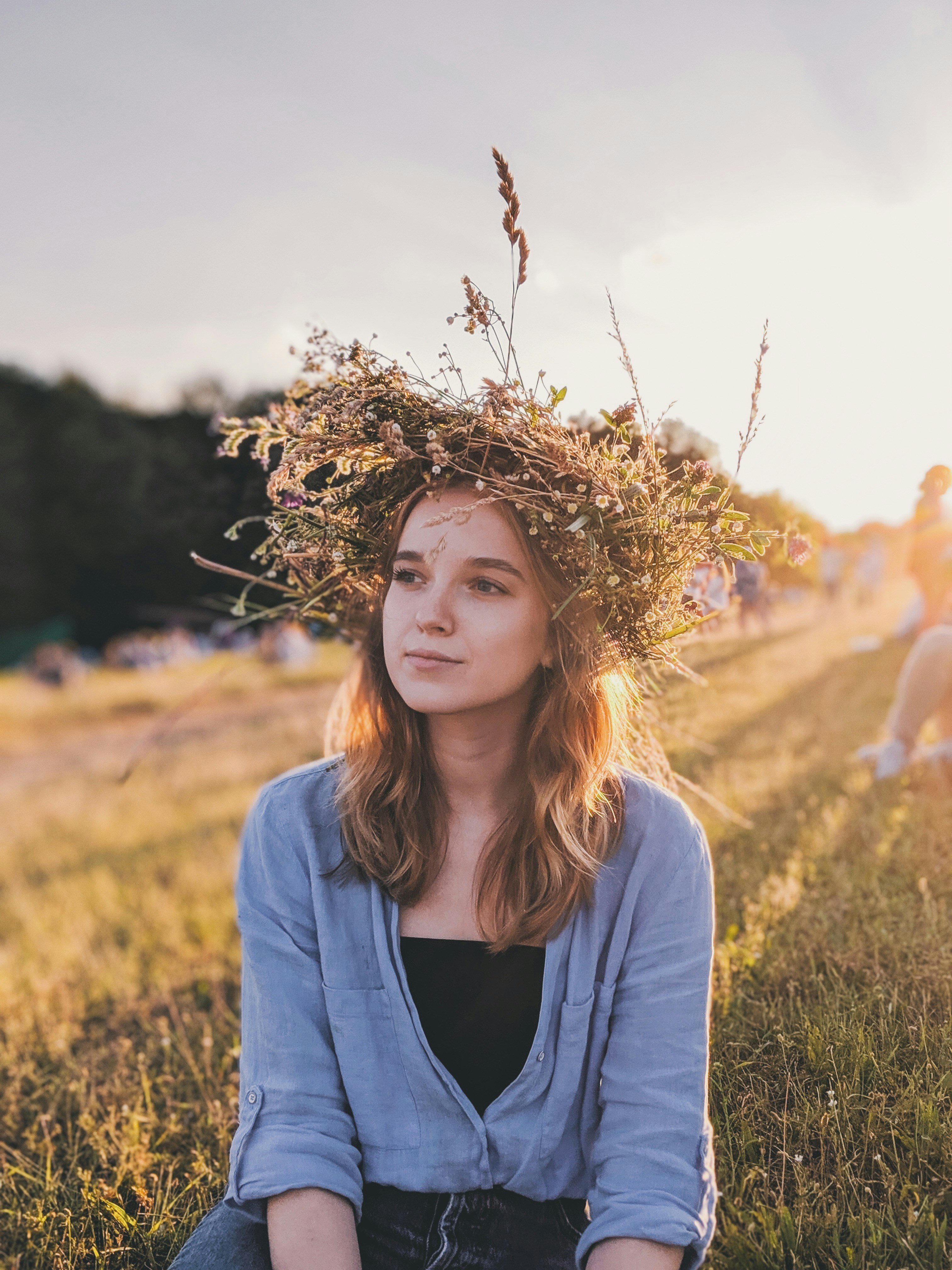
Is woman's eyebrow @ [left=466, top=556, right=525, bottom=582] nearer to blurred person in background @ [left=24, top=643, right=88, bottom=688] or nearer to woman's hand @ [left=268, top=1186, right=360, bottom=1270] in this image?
woman's hand @ [left=268, top=1186, right=360, bottom=1270]

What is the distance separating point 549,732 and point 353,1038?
32.7 inches

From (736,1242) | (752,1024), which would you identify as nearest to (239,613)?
(752,1024)

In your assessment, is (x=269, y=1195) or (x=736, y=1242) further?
(x=736, y=1242)

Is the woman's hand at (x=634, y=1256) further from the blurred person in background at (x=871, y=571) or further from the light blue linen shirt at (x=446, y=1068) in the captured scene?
the blurred person in background at (x=871, y=571)

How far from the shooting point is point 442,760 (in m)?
2.18

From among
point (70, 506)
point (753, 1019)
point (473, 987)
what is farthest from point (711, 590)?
point (70, 506)

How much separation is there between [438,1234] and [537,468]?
168cm

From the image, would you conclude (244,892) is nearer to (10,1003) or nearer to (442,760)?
(442,760)

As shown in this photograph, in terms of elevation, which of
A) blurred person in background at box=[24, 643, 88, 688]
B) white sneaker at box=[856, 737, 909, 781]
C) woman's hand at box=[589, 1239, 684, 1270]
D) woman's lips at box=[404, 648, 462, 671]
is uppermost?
woman's lips at box=[404, 648, 462, 671]

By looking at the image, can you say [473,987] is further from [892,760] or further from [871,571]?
[871,571]

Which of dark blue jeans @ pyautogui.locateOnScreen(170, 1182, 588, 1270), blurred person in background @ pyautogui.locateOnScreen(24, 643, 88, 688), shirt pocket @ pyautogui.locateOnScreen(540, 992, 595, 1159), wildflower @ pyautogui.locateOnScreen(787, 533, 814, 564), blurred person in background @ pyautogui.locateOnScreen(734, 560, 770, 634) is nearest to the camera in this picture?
dark blue jeans @ pyautogui.locateOnScreen(170, 1182, 588, 1270)

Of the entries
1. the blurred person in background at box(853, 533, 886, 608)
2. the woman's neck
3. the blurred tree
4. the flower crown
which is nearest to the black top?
the woman's neck

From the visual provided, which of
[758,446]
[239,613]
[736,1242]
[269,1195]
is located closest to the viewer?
[269,1195]

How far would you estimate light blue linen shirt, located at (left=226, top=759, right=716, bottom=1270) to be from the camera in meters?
1.78
